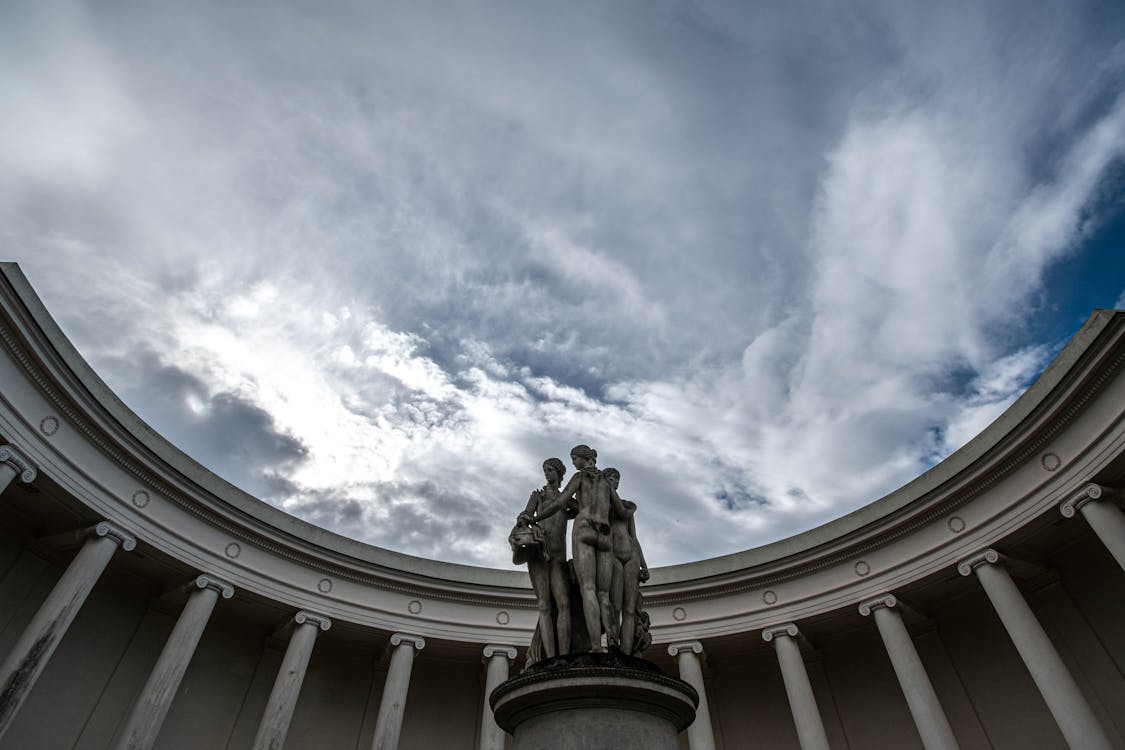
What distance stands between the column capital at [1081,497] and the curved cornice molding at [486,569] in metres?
0.29

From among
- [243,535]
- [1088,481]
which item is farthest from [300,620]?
[1088,481]

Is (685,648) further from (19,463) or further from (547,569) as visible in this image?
(19,463)

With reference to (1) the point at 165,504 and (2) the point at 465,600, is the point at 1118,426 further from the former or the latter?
(1) the point at 165,504

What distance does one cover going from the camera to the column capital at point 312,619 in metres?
23.6

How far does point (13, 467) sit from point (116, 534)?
13.1 ft

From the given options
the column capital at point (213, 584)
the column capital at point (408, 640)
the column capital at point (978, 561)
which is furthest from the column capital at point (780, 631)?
the column capital at point (213, 584)

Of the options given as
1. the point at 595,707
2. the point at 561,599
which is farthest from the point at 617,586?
the point at 595,707

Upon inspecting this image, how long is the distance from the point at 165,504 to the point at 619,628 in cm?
1902

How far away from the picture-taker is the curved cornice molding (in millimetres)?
16969

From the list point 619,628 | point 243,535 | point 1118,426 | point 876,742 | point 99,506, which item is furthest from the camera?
point 876,742

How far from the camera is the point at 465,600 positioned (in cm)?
2666

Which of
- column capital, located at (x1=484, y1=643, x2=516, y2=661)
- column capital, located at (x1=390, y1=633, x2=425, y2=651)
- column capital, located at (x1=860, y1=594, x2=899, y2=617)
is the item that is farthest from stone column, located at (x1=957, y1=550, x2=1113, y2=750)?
column capital, located at (x1=390, y1=633, x2=425, y2=651)

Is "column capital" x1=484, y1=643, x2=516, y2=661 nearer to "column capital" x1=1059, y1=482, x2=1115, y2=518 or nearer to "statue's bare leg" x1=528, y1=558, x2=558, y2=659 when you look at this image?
"statue's bare leg" x1=528, y1=558, x2=558, y2=659

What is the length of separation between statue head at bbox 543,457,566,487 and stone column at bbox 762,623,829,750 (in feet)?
55.3
